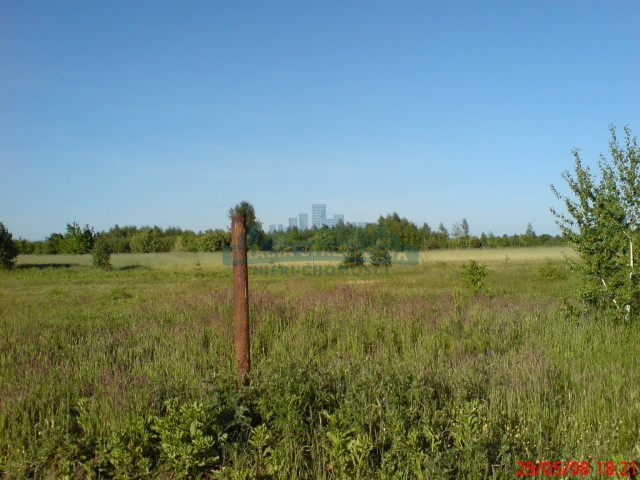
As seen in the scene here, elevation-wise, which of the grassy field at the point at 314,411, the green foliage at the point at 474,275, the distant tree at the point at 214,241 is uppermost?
the distant tree at the point at 214,241

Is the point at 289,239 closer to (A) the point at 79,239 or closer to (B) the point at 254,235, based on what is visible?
(B) the point at 254,235

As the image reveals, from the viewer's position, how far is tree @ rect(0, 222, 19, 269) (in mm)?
28688

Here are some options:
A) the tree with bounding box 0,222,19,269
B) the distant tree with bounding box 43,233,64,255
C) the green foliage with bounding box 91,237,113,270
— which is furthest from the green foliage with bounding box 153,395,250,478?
the distant tree with bounding box 43,233,64,255

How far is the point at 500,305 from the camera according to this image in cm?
960

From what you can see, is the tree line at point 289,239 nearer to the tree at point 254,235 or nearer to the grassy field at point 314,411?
the tree at point 254,235

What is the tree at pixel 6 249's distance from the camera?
94.1 feet

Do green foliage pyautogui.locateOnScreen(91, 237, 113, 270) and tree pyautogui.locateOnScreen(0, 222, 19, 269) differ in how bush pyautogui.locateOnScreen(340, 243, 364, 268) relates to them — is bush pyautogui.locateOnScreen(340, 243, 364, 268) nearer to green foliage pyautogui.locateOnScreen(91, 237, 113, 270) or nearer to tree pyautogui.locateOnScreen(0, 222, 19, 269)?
green foliage pyautogui.locateOnScreen(91, 237, 113, 270)

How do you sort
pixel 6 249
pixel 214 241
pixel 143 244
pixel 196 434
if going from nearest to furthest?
pixel 196 434 < pixel 6 249 < pixel 214 241 < pixel 143 244

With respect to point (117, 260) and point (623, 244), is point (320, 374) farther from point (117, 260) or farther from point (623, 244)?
point (117, 260)

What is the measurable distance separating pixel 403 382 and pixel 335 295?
22.7 ft

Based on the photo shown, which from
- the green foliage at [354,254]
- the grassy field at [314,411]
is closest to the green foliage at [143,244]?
the green foliage at [354,254]

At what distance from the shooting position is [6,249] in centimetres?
2916

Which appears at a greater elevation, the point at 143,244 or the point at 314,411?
the point at 143,244

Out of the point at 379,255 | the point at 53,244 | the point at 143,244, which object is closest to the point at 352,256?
the point at 379,255
